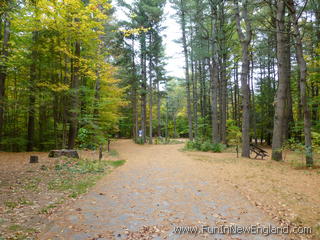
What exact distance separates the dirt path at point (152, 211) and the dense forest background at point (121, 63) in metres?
4.97

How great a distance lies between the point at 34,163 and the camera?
8.07 m

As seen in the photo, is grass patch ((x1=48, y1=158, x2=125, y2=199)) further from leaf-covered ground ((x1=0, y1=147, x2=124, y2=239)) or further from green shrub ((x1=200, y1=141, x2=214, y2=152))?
green shrub ((x1=200, y1=141, x2=214, y2=152))

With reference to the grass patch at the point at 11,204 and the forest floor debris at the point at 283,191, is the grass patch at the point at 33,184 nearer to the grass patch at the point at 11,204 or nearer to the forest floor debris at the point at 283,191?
the grass patch at the point at 11,204

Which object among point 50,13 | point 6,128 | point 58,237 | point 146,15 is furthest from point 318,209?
point 146,15

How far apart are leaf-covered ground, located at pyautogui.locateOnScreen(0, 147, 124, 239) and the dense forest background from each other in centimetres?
274

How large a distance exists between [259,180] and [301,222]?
254 centimetres

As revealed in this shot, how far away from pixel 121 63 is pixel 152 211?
19351mm

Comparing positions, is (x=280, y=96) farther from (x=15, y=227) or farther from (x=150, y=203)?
(x=15, y=227)

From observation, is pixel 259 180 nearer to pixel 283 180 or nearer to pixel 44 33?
pixel 283 180

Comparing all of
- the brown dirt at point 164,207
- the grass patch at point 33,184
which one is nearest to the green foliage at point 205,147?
the brown dirt at point 164,207

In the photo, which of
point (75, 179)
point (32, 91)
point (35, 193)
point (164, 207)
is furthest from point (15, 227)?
point (32, 91)

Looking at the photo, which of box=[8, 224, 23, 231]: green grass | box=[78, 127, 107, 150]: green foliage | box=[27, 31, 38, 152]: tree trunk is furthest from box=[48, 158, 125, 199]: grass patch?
box=[27, 31, 38, 152]: tree trunk

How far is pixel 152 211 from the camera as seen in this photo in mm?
3586

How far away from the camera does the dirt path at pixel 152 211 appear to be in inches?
111
